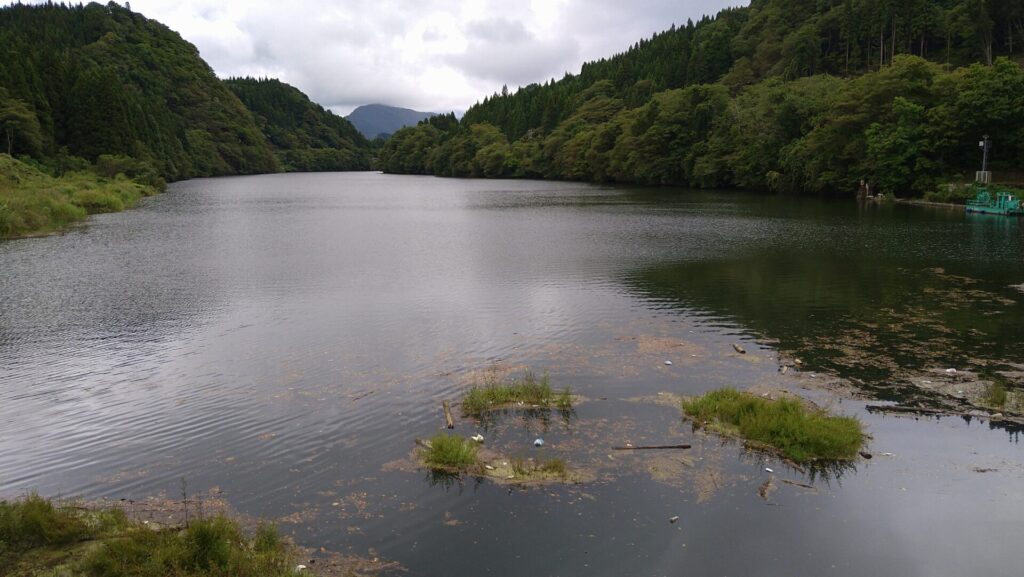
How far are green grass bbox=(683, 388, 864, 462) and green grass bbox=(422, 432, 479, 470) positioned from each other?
4.97 meters

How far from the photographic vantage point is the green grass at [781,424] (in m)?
12.6

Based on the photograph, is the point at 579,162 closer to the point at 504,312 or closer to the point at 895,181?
the point at 895,181

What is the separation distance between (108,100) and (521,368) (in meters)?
105

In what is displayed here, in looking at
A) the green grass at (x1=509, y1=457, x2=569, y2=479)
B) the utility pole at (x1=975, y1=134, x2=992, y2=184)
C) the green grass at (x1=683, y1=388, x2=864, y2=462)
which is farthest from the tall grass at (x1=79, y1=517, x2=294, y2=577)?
the utility pole at (x1=975, y1=134, x2=992, y2=184)

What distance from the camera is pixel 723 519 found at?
10617 millimetres

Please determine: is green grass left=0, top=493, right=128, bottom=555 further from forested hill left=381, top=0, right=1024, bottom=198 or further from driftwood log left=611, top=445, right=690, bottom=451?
forested hill left=381, top=0, right=1024, bottom=198

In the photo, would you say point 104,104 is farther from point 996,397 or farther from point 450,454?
point 996,397

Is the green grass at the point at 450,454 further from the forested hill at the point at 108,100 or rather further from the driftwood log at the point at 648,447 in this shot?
the forested hill at the point at 108,100

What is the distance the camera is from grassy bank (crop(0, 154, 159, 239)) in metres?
45.3

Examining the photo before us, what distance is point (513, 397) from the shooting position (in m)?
15.4

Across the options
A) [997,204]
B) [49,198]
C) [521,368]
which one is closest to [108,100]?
[49,198]

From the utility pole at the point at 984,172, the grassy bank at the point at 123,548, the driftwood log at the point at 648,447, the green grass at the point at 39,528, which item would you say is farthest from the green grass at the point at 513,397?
the utility pole at the point at 984,172

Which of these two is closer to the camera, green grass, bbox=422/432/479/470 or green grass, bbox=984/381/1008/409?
green grass, bbox=422/432/479/470

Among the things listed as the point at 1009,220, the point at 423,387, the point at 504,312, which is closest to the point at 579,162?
the point at 1009,220
